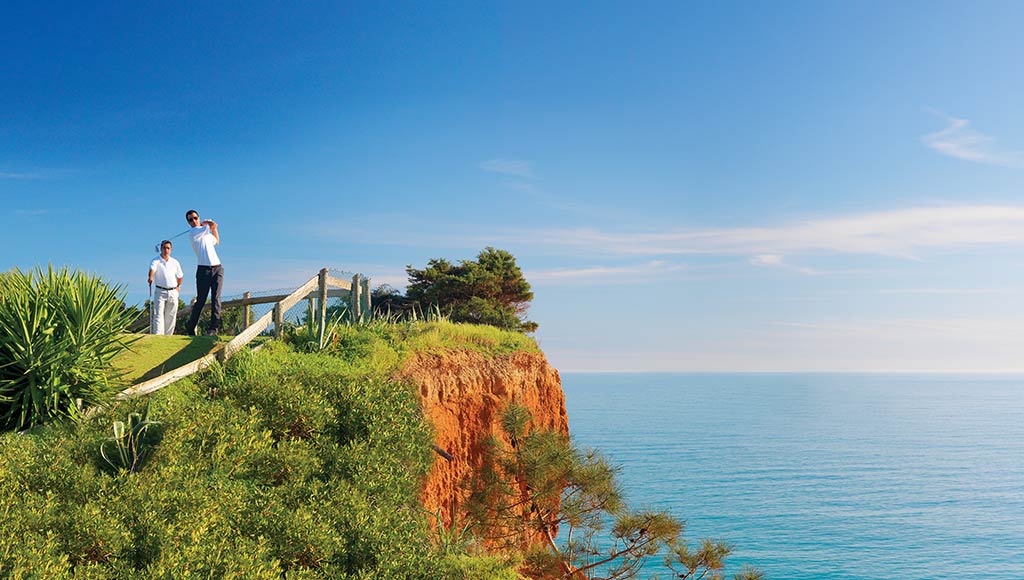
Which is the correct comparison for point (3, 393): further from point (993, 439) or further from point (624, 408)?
point (624, 408)

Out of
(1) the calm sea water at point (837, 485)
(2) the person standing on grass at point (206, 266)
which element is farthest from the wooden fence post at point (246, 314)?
(1) the calm sea water at point (837, 485)

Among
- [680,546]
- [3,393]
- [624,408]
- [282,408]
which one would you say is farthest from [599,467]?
[624,408]

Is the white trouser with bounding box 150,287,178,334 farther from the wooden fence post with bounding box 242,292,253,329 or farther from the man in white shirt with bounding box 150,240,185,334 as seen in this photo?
the wooden fence post with bounding box 242,292,253,329

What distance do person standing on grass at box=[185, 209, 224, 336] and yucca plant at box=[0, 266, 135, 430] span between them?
3.96 metres

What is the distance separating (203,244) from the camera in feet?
55.1

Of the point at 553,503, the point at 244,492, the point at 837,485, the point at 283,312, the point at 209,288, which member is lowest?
the point at 837,485

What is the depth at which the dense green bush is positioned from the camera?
7215mm

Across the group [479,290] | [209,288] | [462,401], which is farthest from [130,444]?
[479,290]

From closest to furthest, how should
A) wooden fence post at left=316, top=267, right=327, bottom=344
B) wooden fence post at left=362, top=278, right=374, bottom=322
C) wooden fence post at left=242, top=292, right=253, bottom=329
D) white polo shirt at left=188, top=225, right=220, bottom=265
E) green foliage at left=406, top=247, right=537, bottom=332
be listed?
wooden fence post at left=316, top=267, right=327, bottom=344 → white polo shirt at left=188, top=225, right=220, bottom=265 → wooden fence post at left=362, top=278, right=374, bottom=322 → wooden fence post at left=242, top=292, right=253, bottom=329 → green foliage at left=406, top=247, right=537, bottom=332

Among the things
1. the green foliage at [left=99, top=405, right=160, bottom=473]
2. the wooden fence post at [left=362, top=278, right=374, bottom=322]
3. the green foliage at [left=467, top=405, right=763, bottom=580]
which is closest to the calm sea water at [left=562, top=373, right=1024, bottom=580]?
the green foliage at [left=467, top=405, right=763, bottom=580]

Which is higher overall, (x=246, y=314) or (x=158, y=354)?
(x=246, y=314)

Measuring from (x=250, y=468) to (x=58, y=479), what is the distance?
2.20 metres

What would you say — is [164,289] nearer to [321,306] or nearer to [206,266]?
[206,266]

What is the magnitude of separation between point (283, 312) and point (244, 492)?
7.61 metres
